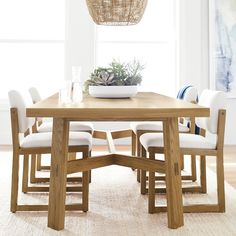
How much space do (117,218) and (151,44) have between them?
3.72 m

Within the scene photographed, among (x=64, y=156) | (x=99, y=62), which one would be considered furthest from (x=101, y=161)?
(x=99, y=62)

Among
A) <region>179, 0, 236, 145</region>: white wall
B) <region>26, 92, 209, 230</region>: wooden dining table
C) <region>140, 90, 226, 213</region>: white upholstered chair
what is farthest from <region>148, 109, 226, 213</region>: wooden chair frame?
<region>179, 0, 236, 145</region>: white wall

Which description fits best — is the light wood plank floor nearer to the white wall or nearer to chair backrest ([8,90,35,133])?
the white wall

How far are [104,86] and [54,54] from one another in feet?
9.73

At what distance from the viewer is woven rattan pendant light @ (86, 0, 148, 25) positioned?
118 inches

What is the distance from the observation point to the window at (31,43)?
19.2 feet

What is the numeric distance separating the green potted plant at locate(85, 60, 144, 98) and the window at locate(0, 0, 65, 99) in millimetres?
2811

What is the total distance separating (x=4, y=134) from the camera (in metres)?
5.84

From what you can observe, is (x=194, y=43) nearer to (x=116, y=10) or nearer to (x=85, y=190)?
(x=116, y=10)

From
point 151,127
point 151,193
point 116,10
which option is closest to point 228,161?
point 151,127

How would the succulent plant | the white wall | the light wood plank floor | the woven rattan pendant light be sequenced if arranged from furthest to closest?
the white wall
the light wood plank floor
the succulent plant
the woven rattan pendant light

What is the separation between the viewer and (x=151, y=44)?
233 inches

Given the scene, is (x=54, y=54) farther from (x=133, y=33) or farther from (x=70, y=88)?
(x=70, y=88)

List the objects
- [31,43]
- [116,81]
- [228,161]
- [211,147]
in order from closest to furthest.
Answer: [211,147]
[116,81]
[228,161]
[31,43]
